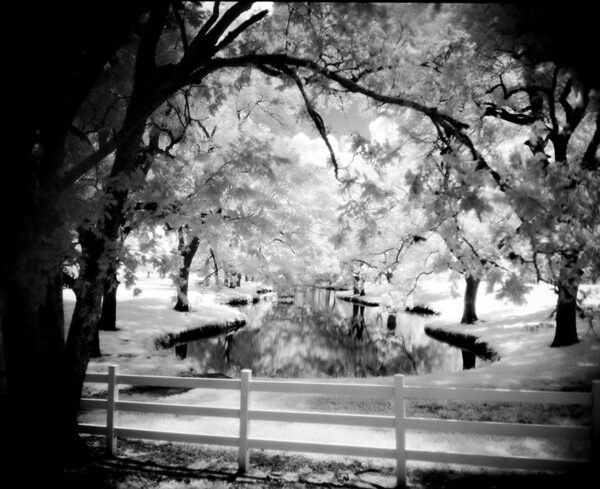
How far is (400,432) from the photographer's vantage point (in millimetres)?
5547

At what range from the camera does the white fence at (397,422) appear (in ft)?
17.3

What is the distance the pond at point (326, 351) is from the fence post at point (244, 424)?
11.4 m


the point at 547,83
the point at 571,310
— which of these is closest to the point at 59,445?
the point at 547,83

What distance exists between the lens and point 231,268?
2333 cm

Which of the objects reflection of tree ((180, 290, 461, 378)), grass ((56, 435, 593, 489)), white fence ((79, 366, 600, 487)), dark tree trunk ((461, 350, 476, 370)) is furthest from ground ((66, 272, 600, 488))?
reflection of tree ((180, 290, 461, 378))

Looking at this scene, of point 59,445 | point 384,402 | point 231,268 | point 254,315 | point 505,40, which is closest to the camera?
point 505,40

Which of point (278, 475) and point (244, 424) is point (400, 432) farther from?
point (244, 424)

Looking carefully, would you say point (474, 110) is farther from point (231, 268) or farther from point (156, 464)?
point (231, 268)

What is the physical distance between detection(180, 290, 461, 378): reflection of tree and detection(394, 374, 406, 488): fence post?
12200 millimetres

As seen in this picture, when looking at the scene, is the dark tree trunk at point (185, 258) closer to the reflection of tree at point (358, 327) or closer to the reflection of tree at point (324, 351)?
the reflection of tree at point (324, 351)

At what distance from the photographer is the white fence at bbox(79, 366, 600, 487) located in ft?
17.3

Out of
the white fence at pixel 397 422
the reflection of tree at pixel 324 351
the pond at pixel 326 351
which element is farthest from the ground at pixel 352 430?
the reflection of tree at pixel 324 351

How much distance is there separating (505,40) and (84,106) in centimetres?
777

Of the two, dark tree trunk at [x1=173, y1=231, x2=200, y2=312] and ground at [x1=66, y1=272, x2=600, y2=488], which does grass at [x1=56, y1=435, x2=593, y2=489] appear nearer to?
ground at [x1=66, y1=272, x2=600, y2=488]
